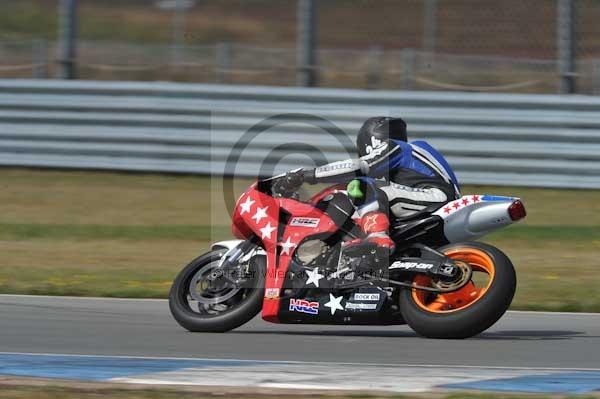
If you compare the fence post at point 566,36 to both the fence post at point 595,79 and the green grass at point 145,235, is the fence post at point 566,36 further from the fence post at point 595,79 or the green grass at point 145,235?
the green grass at point 145,235

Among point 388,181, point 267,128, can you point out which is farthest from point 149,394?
point 267,128

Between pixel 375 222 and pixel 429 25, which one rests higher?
pixel 429 25

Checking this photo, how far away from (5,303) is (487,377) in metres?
4.46

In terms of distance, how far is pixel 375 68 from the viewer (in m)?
15.3

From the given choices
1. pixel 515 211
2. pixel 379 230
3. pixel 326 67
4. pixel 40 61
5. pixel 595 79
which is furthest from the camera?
pixel 40 61

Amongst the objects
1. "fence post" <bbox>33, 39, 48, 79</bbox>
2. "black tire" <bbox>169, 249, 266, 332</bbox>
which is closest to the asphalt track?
"black tire" <bbox>169, 249, 266, 332</bbox>

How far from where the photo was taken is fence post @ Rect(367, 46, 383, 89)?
1523 centimetres

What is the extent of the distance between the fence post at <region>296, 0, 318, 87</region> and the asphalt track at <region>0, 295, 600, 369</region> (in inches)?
248

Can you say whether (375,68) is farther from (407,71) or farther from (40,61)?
(40,61)

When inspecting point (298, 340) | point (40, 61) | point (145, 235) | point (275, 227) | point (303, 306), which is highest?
point (40, 61)

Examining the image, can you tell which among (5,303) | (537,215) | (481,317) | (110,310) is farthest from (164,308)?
(537,215)

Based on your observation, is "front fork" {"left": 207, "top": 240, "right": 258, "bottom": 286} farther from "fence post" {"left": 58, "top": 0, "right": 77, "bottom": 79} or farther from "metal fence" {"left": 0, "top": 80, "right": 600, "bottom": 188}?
"fence post" {"left": 58, "top": 0, "right": 77, "bottom": 79}

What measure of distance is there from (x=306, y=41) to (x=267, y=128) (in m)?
1.40

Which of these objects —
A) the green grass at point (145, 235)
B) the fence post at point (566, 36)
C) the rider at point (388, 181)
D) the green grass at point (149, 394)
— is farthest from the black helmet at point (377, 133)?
the fence post at point (566, 36)
